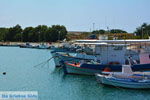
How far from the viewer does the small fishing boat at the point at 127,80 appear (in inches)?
1283

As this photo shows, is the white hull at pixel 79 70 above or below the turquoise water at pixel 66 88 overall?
above

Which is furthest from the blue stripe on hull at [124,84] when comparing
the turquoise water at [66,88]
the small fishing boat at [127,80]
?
the turquoise water at [66,88]

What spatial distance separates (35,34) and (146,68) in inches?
5232

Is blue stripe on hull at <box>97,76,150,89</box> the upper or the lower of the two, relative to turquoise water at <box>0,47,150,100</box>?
upper

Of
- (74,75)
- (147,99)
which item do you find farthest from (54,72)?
(147,99)

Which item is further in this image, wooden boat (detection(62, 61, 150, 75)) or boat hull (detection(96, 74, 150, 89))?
wooden boat (detection(62, 61, 150, 75))

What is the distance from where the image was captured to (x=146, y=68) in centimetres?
3956

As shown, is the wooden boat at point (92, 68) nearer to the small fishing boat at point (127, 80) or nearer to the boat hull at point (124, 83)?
the small fishing boat at point (127, 80)

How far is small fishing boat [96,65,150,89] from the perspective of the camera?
1283 inches

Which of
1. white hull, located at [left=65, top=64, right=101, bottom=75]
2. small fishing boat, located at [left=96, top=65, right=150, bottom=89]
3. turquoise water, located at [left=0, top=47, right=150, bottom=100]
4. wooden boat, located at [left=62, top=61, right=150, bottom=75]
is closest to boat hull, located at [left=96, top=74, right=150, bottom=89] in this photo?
small fishing boat, located at [left=96, top=65, right=150, bottom=89]

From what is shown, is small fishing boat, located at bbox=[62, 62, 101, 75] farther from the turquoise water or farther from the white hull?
the turquoise water

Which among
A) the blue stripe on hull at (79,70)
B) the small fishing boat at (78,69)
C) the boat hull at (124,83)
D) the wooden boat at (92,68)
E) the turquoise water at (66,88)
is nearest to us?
the turquoise water at (66,88)

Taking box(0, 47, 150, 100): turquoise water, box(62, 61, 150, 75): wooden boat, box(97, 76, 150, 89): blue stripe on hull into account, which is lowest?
box(0, 47, 150, 100): turquoise water

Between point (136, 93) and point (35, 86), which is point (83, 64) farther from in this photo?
point (136, 93)
